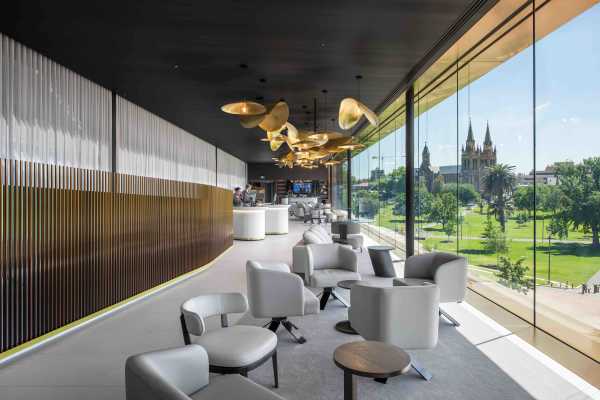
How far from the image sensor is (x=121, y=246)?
546 cm

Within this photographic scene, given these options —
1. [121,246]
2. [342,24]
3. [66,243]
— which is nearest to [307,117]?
[342,24]

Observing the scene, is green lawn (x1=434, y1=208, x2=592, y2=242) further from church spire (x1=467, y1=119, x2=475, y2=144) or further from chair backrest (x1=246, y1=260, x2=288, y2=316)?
chair backrest (x1=246, y1=260, x2=288, y2=316)


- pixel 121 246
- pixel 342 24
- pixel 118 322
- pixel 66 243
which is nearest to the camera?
pixel 66 243

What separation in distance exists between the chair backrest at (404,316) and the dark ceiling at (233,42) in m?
3.54

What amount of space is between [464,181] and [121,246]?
7049 millimetres

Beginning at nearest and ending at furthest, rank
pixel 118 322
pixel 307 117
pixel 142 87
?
1. pixel 118 322
2. pixel 142 87
3. pixel 307 117

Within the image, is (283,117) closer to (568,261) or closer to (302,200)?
(568,261)

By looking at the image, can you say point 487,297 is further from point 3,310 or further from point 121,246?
point 3,310

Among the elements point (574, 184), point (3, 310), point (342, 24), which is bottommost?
point (3, 310)

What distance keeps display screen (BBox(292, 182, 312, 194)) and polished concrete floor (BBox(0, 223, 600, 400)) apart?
926 inches

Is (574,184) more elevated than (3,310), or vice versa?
(574,184)

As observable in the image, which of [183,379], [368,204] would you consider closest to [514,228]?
[183,379]

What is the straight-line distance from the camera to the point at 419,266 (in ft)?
17.1

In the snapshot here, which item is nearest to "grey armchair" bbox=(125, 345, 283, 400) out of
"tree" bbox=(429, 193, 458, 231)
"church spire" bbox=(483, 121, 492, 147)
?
"church spire" bbox=(483, 121, 492, 147)
